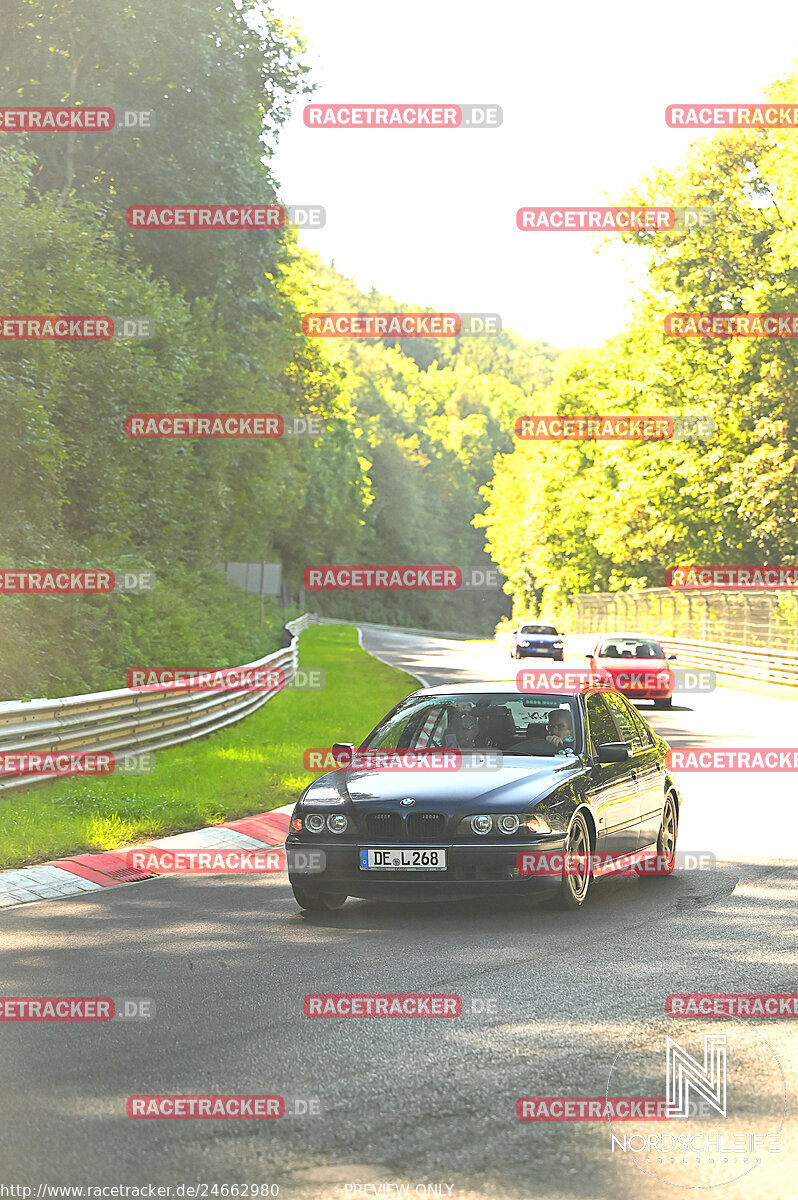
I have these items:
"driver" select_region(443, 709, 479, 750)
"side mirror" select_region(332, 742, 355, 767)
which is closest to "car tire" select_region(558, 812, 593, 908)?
"driver" select_region(443, 709, 479, 750)

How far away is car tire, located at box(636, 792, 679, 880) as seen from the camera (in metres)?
10.6

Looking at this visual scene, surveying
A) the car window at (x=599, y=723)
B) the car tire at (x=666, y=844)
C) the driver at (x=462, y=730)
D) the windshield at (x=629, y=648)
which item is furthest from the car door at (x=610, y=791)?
the windshield at (x=629, y=648)

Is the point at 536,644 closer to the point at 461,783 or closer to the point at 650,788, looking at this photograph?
the point at 650,788

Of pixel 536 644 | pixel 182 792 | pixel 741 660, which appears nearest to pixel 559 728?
pixel 182 792

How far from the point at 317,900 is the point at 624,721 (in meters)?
2.99

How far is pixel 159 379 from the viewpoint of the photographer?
100.0 ft

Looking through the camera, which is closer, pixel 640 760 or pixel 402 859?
pixel 402 859

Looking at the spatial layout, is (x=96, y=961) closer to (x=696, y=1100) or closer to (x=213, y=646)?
(x=696, y=1100)

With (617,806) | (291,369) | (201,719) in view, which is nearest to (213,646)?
(201,719)

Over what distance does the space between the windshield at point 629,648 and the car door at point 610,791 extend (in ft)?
70.5

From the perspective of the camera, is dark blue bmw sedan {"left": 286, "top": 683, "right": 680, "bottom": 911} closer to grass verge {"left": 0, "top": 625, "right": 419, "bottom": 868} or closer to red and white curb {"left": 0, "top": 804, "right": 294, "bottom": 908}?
red and white curb {"left": 0, "top": 804, "right": 294, "bottom": 908}

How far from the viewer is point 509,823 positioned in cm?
852

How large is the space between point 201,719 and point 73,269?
9.95 metres

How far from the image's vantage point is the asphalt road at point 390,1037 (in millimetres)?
4410
